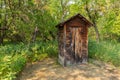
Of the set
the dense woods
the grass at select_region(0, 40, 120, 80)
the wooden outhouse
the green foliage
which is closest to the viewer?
the wooden outhouse

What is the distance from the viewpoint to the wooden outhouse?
1237cm

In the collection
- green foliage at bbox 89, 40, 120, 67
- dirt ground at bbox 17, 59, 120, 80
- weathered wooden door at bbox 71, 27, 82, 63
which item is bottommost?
dirt ground at bbox 17, 59, 120, 80

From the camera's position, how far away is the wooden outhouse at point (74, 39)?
487 inches

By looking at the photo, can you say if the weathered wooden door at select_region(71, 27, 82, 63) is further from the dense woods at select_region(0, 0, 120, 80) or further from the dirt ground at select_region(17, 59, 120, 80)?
the dense woods at select_region(0, 0, 120, 80)

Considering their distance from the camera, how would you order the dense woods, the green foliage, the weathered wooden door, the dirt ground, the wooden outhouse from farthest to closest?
the dense woods → the green foliage → the weathered wooden door → the wooden outhouse → the dirt ground

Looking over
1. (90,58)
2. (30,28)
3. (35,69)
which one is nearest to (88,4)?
(30,28)

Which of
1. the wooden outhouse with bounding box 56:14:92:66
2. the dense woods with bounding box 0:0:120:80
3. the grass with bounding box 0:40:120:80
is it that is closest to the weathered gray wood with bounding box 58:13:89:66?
the wooden outhouse with bounding box 56:14:92:66

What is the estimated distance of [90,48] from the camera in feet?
50.7

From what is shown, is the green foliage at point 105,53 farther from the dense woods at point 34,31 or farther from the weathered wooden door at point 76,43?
the weathered wooden door at point 76,43

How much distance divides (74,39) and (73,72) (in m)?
2.50

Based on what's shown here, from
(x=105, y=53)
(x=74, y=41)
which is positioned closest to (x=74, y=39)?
(x=74, y=41)

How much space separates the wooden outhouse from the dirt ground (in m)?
0.57

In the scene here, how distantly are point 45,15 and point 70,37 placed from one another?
6872mm

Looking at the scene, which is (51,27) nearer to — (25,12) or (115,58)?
(25,12)
